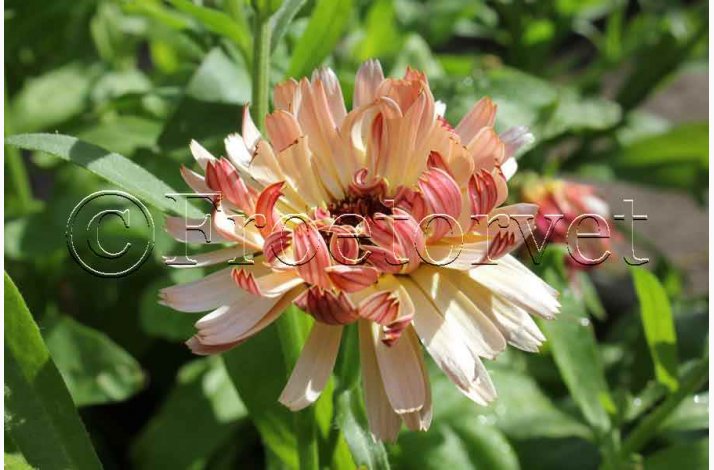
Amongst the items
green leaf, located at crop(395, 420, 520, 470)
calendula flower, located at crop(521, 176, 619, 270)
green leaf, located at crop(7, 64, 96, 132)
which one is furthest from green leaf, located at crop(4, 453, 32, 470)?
calendula flower, located at crop(521, 176, 619, 270)

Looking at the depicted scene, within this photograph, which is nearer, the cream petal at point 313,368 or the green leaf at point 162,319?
the cream petal at point 313,368

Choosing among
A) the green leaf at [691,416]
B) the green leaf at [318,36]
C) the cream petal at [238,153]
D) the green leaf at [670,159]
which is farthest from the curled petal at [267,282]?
the green leaf at [670,159]

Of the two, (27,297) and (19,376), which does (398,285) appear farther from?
(27,297)

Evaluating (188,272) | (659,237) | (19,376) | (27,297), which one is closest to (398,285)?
(19,376)

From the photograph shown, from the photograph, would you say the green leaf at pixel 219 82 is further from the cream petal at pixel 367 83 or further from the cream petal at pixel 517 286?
the cream petal at pixel 517 286

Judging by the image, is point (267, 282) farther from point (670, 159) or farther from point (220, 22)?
point (670, 159)
